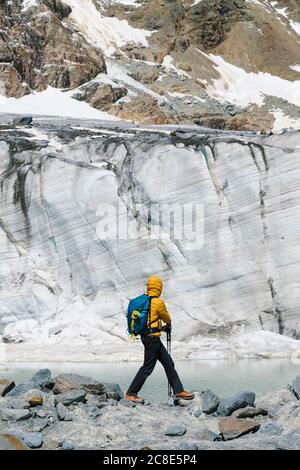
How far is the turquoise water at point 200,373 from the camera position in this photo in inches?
416

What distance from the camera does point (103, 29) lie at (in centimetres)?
6800

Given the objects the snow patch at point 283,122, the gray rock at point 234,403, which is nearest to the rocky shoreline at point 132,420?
the gray rock at point 234,403

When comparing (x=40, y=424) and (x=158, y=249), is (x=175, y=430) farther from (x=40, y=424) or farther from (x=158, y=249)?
(x=158, y=249)

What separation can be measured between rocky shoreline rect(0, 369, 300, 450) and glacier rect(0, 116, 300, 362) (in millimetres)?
7164

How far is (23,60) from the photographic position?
45.9 m

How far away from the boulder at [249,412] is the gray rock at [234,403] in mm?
95

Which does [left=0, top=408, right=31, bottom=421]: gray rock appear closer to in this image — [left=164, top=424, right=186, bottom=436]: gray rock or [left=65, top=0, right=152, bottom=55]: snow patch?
[left=164, top=424, right=186, bottom=436]: gray rock

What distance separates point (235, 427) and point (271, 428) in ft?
1.27

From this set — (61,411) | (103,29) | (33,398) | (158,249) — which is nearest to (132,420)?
(61,411)

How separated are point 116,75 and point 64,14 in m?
9.19

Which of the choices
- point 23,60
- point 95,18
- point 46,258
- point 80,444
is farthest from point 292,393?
point 95,18

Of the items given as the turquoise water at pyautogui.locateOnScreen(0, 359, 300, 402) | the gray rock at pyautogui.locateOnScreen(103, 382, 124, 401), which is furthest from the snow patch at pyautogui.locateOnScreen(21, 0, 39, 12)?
the gray rock at pyautogui.locateOnScreen(103, 382, 124, 401)

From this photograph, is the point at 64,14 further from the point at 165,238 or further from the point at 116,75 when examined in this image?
the point at 165,238

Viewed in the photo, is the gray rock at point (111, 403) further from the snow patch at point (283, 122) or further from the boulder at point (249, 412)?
the snow patch at point (283, 122)
